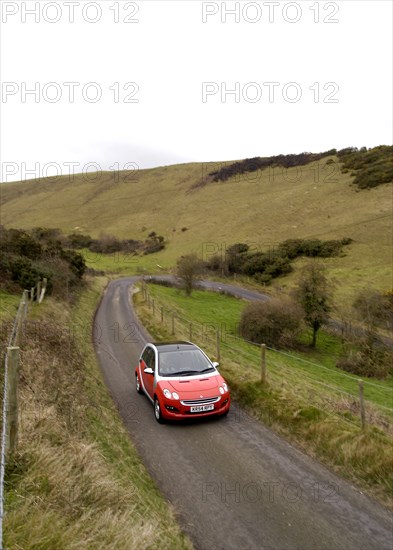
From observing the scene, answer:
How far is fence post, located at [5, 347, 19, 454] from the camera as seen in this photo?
5.08m

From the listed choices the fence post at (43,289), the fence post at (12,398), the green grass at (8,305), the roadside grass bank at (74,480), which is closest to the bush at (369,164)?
the fence post at (43,289)

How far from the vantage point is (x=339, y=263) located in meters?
44.1

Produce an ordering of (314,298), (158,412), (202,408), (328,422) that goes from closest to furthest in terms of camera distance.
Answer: (328,422)
(202,408)
(158,412)
(314,298)

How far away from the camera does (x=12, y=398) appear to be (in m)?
5.13

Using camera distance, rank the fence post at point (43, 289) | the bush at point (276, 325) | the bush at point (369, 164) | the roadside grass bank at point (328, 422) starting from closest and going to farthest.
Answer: the roadside grass bank at point (328, 422) → the fence post at point (43, 289) → the bush at point (276, 325) → the bush at point (369, 164)

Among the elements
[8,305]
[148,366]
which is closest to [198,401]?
[148,366]

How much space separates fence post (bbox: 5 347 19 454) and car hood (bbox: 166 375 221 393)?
14.8 feet

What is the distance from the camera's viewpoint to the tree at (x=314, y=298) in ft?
80.9

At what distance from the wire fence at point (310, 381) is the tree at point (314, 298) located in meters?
4.39

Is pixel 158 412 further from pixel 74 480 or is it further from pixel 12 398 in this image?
pixel 12 398

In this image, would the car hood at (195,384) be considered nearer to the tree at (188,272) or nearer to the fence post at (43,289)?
the fence post at (43,289)

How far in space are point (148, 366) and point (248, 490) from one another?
5.22 metres

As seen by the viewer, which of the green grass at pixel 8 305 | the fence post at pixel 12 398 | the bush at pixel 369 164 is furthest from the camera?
the bush at pixel 369 164

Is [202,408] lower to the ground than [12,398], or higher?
lower
